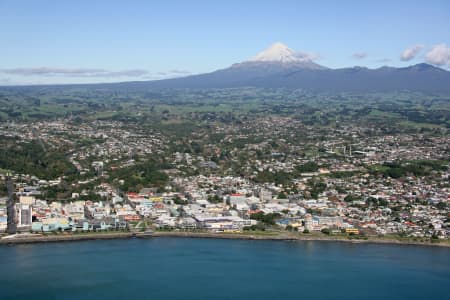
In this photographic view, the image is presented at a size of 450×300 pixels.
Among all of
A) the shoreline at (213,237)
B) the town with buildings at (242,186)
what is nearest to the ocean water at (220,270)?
the shoreline at (213,237)

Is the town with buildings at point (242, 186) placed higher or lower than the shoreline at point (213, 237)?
higher

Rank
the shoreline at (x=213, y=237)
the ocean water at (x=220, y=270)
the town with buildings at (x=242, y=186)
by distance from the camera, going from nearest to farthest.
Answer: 1. the ocean water at (x=220, y=270)
2. the shoreline at (x=213, y=237)
3. the town with buildings at (x=242, y=186)

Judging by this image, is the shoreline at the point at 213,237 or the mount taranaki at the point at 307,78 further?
the mount taranaki at the point at 307,78

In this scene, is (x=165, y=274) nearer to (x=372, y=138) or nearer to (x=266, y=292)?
(x=266, y=292)

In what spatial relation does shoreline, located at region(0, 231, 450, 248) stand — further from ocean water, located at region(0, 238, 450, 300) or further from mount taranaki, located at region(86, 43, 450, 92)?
mount taranaki, located at region(86, 43, 450, 92)

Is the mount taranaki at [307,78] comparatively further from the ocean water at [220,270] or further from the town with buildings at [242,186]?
the ocean water at [220,270]

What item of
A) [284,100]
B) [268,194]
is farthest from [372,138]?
[284,100]

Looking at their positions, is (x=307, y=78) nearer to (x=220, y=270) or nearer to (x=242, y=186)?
(x=242, y=186)

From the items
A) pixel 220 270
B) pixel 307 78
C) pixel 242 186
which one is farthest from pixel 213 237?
pixel 307 78

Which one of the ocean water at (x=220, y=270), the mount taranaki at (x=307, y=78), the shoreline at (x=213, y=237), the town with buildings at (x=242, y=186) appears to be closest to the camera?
the ocean water at (x=220, y=270)
